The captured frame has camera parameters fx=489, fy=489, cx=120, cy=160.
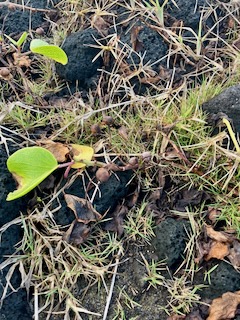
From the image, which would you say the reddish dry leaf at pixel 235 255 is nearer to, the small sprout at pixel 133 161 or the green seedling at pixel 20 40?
the small sprout at pixel 133 161


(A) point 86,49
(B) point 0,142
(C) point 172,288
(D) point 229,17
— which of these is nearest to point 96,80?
(A) point 86,49

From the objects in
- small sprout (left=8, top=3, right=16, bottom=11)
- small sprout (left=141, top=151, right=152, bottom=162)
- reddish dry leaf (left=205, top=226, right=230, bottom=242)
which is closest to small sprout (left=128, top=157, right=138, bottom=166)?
small sprout (left=141, top=151, right=152, bottom=162)

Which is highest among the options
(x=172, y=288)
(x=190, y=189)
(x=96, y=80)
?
(x=96, y=80)

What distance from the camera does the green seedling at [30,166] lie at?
136cm

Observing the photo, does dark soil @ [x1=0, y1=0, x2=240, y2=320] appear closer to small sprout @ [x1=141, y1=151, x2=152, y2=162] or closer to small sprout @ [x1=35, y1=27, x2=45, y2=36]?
small sprout @ [x1=141, y1=151, x2=152, y2=162]

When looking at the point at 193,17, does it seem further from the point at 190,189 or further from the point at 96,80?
the point at 190,189

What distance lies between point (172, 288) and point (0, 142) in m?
0.64

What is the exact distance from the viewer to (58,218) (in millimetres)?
1414

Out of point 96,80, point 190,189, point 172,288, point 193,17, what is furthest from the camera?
point 193,17

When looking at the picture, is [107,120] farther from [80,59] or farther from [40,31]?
[40,31]

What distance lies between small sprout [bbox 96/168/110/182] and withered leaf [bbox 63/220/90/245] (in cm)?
14

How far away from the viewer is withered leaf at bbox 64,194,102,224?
1.40 meters

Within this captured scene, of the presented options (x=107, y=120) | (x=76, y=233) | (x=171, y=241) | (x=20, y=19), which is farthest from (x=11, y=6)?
(x=171, y=241)

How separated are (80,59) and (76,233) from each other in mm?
611
